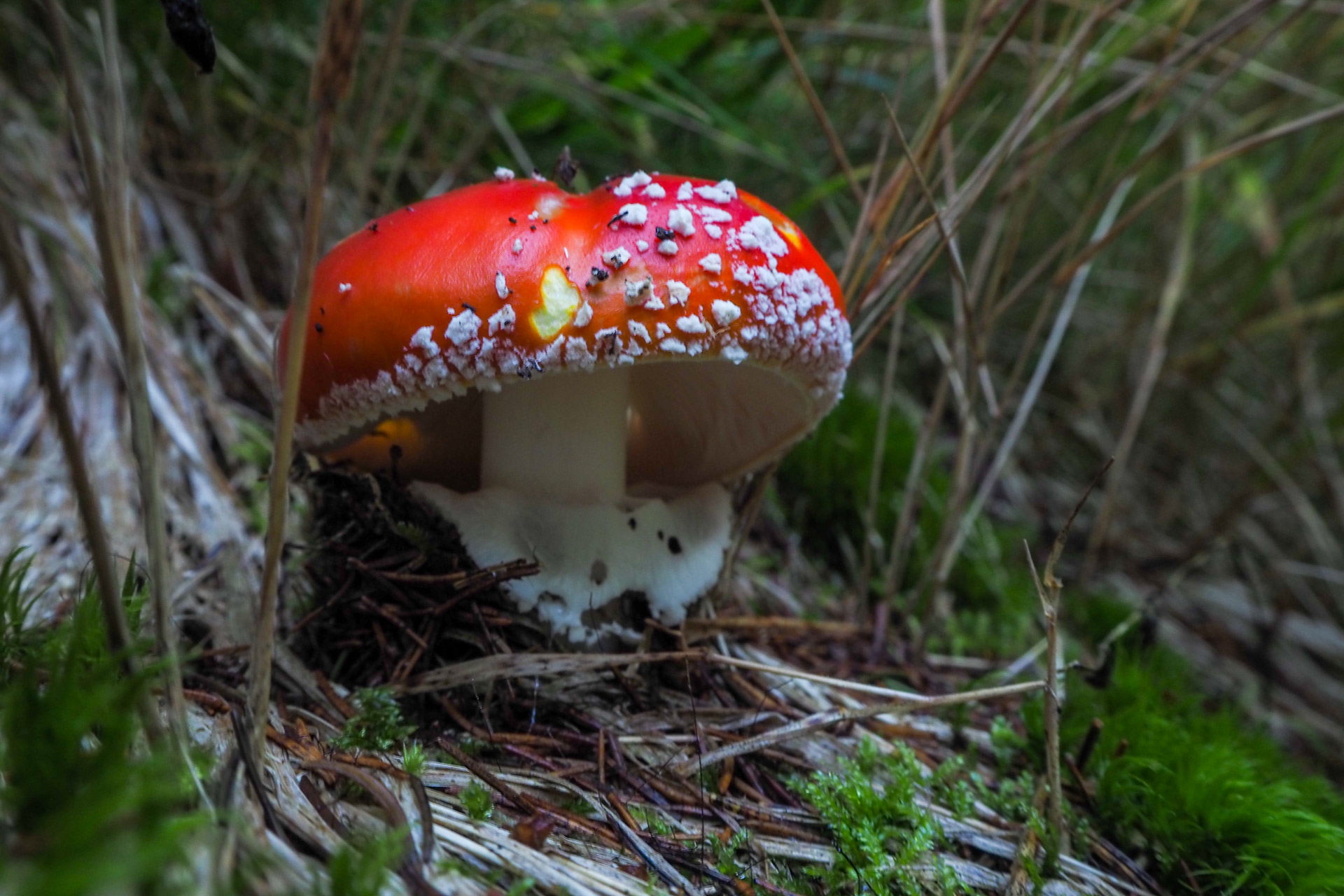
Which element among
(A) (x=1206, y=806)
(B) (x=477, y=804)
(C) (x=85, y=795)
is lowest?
(A) (x=1206, y=806)

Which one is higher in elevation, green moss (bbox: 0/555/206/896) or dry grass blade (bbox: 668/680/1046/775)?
green moss (bbox: 0/555/206/896)

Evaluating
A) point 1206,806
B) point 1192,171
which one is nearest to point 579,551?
point 1206,806

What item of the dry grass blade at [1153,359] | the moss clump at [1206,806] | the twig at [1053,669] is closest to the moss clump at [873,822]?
the twig at [1053,669]

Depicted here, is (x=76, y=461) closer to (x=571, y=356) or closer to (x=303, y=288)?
(x=303, y=288)

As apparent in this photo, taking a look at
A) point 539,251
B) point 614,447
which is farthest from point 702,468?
point 539,251

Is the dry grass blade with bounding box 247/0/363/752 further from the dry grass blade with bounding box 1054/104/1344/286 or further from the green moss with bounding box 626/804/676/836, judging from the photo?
the dry grass blade with bounding box 1054/104/1344/286

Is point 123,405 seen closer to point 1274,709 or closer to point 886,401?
point 886,401

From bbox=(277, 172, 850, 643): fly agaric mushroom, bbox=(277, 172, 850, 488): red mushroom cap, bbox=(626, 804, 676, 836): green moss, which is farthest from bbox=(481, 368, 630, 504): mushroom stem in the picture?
bbox=(626, 804, 676, 836): green moss
